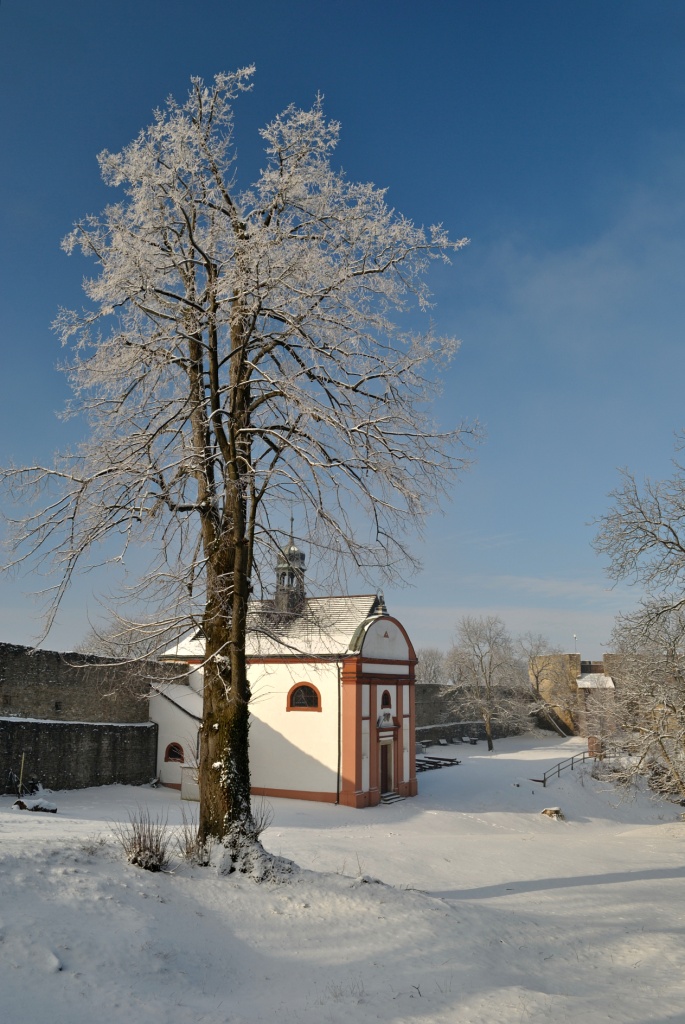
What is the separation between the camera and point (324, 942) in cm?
803

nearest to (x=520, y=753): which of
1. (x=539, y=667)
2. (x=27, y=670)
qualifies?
(x=539, y=667)

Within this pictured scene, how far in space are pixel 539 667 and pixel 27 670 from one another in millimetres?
53503

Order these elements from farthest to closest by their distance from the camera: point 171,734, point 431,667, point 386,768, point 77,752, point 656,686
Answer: point 431,667 < point 386,768 < point 171,734 < point 77,752 < point 656,686

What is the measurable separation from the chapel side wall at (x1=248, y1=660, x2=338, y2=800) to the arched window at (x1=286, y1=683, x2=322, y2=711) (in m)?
0.13

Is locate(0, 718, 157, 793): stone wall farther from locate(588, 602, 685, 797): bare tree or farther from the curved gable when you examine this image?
locate(588, 602, 685, 797): bare tree

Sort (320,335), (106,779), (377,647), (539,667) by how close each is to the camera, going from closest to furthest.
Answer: (320,335) → (106,779) → (377,647) → (539,667)

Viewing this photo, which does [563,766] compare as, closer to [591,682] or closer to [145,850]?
[591,682]

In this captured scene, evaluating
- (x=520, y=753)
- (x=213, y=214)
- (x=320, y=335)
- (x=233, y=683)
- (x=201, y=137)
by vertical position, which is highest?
(x=201, y=137)

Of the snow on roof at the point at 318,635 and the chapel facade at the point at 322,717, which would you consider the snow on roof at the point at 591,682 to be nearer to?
the chapel facade at the point at 322,717

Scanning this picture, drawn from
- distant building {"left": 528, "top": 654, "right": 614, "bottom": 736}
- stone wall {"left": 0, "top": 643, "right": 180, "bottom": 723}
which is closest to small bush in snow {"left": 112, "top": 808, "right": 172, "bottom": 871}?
stone wall {"left": 0, "top": 643, "right": 180, "bottom": 723}

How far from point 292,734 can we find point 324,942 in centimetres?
1820

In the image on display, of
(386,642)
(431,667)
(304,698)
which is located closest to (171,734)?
(304,698)

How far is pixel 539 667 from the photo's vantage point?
6694 cm

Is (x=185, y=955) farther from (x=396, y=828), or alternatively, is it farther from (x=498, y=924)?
(x=396, y=828)
